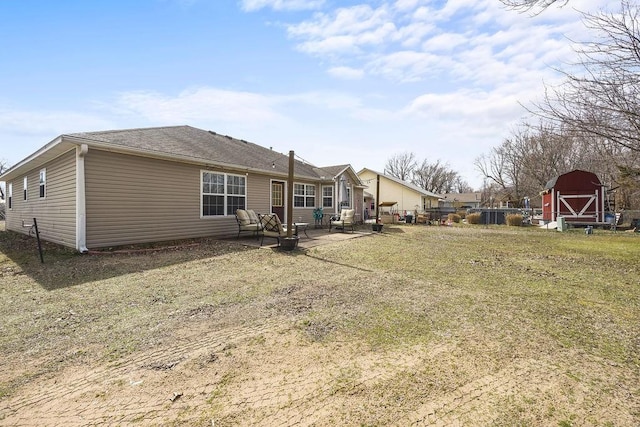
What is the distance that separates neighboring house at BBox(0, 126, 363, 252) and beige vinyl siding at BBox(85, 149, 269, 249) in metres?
0.02

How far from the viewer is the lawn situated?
6.13 ft


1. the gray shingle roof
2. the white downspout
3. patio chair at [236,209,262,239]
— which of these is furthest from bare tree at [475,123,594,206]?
the white downspout

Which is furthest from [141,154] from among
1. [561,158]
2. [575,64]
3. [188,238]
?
[561,158]

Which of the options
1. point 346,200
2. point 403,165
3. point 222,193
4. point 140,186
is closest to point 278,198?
point 222,193

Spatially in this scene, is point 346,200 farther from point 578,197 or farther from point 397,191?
point 397,191

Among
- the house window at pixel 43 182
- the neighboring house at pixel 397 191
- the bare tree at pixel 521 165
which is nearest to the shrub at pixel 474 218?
the bare tree at pixel 521 165

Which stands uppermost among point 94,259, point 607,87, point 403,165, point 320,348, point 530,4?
point 403,165

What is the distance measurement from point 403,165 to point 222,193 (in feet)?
162

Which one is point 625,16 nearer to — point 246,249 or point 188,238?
point 246,249

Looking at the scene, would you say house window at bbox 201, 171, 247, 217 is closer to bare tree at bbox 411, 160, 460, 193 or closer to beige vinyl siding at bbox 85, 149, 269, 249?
beige vinyl siding at bbox 85, 149, 269, 249

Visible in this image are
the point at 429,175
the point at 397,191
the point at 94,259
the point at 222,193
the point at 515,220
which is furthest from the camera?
the point at 429,175

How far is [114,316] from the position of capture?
351cm

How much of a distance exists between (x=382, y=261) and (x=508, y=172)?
125ft

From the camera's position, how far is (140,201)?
27.8 ft
